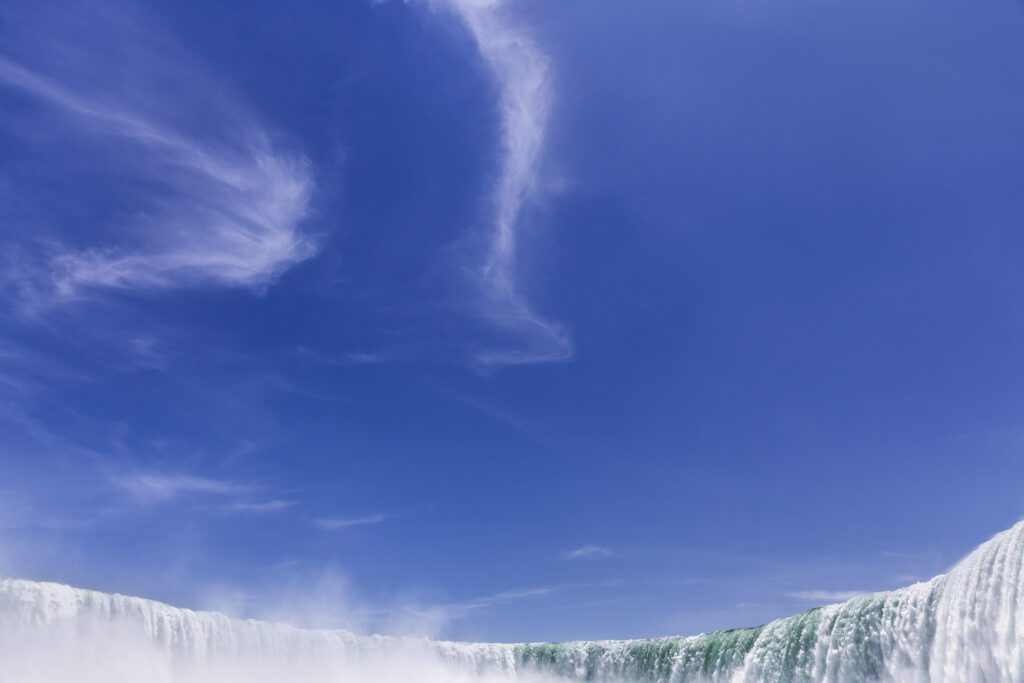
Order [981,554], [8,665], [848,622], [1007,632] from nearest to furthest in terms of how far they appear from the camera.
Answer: [1007,632], [981,554], [848,622], [8,665]

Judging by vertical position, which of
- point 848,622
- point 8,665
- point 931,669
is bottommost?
point 931,669

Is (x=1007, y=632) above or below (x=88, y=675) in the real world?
below

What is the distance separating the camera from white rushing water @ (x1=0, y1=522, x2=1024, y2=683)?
81.9 feet

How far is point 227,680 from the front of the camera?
42.3 metres

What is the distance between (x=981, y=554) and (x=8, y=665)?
37334 mm

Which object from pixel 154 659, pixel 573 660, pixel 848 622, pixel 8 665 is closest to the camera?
pixel 848 622

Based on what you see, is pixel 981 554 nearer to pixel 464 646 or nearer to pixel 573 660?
pixel 573 660

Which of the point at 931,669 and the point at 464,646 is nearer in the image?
the point at 931,669

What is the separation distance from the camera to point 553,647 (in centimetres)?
5350

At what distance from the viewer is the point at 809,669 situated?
3278 cm

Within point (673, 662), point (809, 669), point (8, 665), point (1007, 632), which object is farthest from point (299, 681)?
point (1007, 632)

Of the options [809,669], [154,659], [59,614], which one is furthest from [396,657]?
[809,669]

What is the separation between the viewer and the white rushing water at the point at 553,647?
24953 mm

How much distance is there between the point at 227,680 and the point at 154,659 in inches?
168
